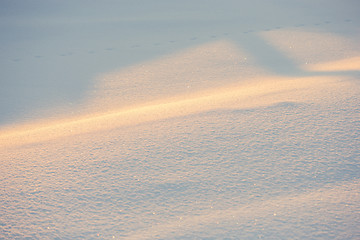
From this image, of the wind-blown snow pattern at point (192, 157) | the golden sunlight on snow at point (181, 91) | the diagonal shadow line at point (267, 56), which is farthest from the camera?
the diagonal shadow line at point (267, 56)

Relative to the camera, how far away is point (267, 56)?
240cm

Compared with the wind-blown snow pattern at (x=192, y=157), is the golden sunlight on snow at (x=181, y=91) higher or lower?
higher

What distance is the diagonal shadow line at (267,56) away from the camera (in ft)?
7.00

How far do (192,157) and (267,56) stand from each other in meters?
1.48

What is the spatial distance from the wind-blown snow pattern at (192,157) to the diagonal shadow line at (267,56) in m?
0.03

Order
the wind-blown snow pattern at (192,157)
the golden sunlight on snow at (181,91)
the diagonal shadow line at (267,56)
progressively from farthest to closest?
the diagonal shadow line at (267,56)
the golden sunlight on snow at (181,91)
the wind-blown snow pattern at (192,157)

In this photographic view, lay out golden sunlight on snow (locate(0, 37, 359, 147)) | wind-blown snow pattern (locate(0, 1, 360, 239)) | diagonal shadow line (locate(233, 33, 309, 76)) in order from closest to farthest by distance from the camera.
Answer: wind-blown snow pattern (locate(0, 1, 360, 239)) < golden sunlight on snow (locate(0, 37, 359, 147)) < diagonal shadow line (locate(233, 33, 309, 76))

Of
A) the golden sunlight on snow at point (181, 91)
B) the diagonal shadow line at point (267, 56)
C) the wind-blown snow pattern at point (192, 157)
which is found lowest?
the wind-blown snow pattern at point (192, 157)

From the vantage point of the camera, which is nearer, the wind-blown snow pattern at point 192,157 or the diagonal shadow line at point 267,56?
the wind-blown snow pattern at point 192,157

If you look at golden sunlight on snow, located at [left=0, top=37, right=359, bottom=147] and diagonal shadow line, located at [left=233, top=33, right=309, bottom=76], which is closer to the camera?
golden sunlight on snow, located at [left=0, top=37, right=359, bottom=147]

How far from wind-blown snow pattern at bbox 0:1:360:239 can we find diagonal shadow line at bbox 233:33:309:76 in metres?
0.03

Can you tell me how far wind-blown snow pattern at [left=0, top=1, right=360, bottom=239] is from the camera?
3.13 ft

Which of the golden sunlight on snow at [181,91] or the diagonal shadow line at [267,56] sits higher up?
the diagonal shadow line at [267,56]

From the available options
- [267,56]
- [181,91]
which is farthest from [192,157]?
[267,56]
